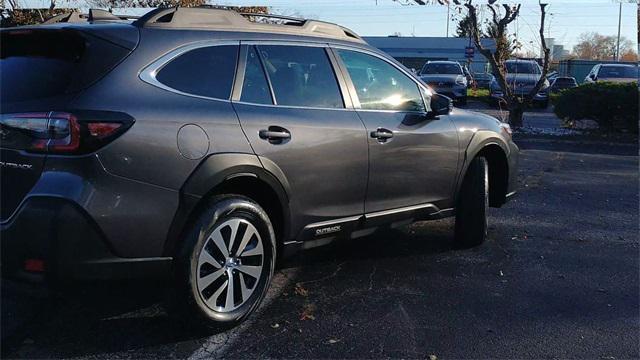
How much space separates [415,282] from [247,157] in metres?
1.82

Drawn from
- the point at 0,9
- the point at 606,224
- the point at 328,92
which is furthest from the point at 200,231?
the point at 0,9

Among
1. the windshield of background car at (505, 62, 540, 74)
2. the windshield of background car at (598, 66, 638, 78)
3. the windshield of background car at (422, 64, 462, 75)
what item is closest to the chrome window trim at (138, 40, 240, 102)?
the windshield of background car at (505, 62, 540, 74)

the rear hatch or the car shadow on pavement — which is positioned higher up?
the rear hatch

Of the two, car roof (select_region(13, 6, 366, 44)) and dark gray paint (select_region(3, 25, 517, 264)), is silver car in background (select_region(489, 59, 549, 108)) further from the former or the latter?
car roof (select_region(13, 6, 366, 44))

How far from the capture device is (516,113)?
50.9 feet

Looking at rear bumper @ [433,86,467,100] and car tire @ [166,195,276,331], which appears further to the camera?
rear bumper @ [433,86,467,100]

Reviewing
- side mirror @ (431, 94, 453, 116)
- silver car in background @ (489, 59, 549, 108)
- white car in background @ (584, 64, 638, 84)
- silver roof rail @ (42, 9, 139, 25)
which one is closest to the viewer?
silver roof rail @ (42, 9, 139, 25)

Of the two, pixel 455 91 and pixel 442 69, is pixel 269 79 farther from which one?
pixel 442 69

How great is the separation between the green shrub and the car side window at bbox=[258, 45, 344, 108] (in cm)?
1164

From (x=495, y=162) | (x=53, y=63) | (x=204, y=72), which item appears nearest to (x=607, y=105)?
(x=495, y=162)

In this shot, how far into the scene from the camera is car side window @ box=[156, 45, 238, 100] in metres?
3.76

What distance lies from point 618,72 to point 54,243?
2215cm

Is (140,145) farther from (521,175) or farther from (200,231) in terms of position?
(521,175)

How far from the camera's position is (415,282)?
4918 mm
